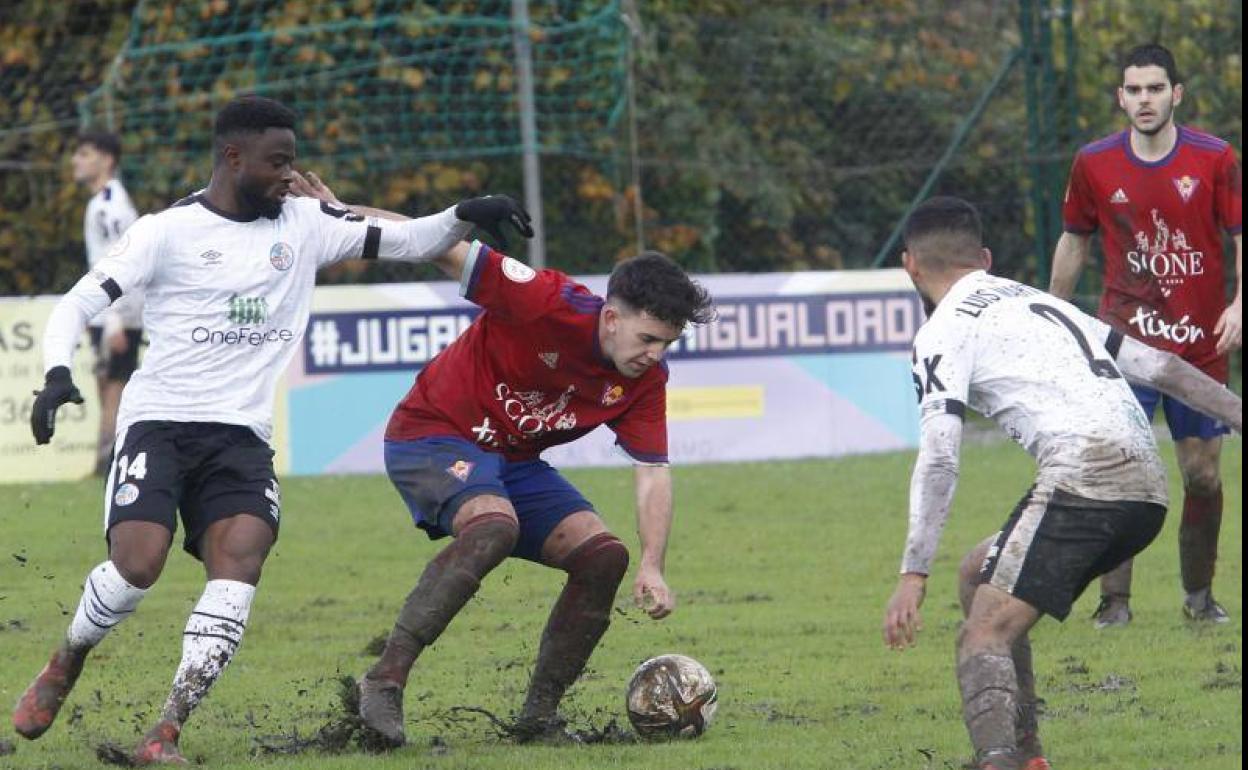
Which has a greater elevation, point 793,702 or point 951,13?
point 951,13

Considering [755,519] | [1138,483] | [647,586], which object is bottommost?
[755,519]

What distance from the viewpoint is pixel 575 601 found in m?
7.01

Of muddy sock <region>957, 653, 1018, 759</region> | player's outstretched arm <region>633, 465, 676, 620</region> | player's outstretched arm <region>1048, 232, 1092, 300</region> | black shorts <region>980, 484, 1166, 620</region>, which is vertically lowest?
muddy sock <region>957, 653, 1018, 759</region>

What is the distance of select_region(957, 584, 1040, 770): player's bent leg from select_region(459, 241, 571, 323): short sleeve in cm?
177

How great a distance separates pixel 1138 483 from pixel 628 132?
1292 cm

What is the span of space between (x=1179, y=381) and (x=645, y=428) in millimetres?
1807

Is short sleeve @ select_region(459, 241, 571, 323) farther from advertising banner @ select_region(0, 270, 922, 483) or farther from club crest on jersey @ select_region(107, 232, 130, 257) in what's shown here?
advertising banner @ select_region(0, 270, 922, 483)

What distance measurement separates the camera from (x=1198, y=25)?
1912cm

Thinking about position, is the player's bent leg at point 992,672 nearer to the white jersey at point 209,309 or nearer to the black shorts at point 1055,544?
the black shorts at point 1055,544

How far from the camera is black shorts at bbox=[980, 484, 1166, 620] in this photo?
5758 millimetres

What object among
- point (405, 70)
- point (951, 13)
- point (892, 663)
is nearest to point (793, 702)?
point (892, 663)

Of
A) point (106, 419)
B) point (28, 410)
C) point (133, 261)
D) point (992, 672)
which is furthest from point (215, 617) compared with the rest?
point (28, 410)

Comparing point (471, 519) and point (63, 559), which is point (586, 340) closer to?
point (471, 519)

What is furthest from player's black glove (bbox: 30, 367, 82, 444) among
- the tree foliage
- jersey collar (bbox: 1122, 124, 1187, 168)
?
the tree foliage
